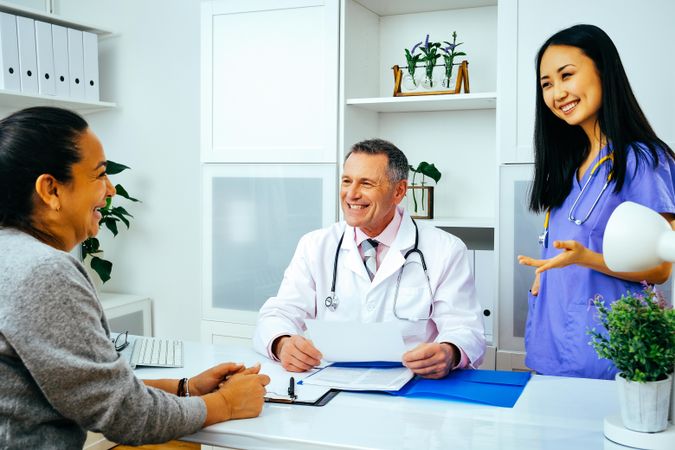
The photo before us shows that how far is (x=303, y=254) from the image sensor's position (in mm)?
2199

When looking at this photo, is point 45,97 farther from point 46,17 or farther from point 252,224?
point 252,224

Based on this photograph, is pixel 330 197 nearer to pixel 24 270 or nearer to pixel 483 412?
pixel 483 412

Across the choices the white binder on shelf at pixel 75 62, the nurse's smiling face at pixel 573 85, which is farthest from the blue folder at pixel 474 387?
the white binder on shelf at pixel 75 62

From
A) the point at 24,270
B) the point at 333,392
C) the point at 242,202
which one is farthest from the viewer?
the point at 242,202

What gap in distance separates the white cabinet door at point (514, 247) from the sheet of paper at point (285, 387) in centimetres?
120

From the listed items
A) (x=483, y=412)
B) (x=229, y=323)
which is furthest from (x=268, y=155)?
(x=483, y=412)

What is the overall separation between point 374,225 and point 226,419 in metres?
0.97

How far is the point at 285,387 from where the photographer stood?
1.56 m

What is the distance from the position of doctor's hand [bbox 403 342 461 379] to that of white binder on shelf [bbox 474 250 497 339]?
113 cm

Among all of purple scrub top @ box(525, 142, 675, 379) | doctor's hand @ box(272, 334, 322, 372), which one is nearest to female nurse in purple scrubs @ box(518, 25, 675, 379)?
purple scrub top @ box(525, 142, 675, 379)

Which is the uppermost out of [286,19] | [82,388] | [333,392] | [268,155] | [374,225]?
[286,19]

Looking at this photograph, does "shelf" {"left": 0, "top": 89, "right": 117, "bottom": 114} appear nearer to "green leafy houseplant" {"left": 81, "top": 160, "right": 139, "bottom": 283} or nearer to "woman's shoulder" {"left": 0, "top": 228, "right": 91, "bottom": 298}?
"green leafy houseplant" {"left": 81, "top": 160, "right": 139, "bottom": 283}

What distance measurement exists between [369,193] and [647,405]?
3.79ft

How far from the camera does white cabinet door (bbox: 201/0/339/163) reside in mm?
2859
